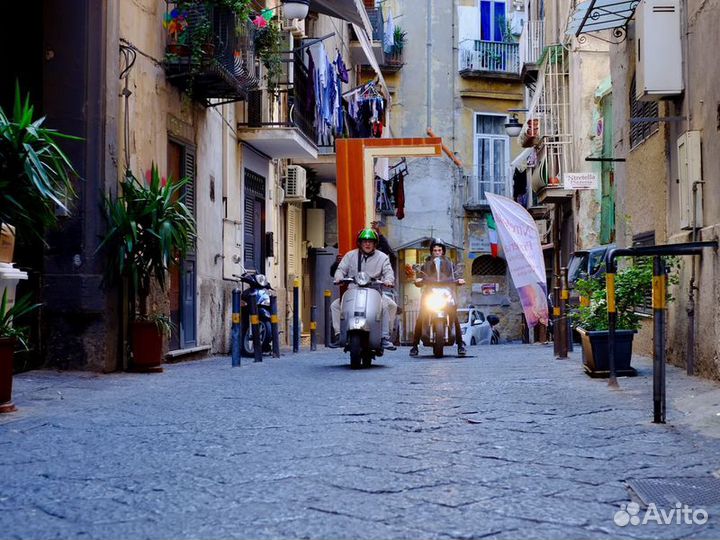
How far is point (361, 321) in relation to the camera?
1286cm

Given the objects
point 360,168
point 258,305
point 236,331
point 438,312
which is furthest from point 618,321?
point 360,168

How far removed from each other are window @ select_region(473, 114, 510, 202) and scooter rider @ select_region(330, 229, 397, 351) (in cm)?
2726

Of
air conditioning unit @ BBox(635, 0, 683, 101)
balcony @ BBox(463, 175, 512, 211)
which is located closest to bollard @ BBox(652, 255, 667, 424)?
air conditioning unit @ BBox(635, 0, 683, 101)

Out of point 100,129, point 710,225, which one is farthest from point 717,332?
point 100,129

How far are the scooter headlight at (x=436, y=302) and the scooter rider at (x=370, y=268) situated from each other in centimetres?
238

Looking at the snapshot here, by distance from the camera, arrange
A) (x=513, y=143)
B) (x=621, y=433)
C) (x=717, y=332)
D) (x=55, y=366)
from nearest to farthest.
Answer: (x=621, y=433) → (x=717, y=332) → (x=55, y=366) → (x=513, y=143)

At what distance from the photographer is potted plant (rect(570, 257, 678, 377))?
36.1 ft

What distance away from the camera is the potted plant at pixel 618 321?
10992mm

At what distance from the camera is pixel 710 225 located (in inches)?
418

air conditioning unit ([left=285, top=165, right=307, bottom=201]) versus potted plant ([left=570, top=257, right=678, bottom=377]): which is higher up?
air conditioning unit ([left=285, top=165, right=307, bottom=201])

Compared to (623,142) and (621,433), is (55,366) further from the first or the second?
(623,142)

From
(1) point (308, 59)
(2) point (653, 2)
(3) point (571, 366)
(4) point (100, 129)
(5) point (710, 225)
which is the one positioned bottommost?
(3) point (571, 366)

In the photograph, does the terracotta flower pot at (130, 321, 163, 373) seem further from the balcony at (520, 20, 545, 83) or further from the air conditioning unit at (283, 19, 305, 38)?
the balcony at (520, 20, 545, 83)

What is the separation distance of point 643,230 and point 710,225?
402cm
